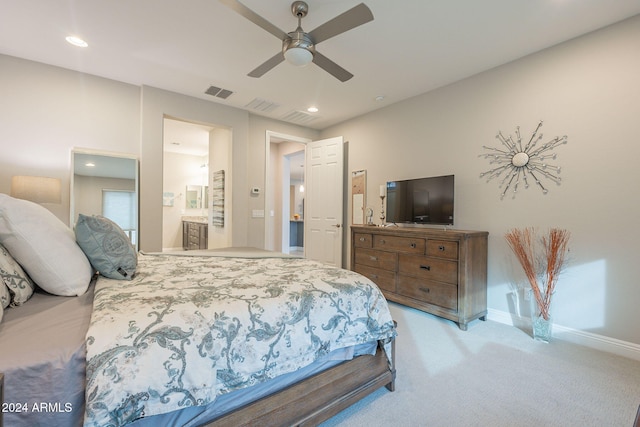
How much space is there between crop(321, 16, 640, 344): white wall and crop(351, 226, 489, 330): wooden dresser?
34cm

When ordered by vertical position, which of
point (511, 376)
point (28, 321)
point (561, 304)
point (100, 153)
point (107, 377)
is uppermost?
point (100, 153)

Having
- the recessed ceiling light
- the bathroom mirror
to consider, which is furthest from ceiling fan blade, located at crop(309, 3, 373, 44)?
the bathroom mirror

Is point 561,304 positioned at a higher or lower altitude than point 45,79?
lower

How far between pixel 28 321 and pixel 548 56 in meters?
4.12

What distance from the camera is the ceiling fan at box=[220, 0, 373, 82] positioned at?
1.72 meters

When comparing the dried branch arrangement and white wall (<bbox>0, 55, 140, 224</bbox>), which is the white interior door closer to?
the dried branch arrangement

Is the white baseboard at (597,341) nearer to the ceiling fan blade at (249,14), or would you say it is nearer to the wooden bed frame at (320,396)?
the wooden bed frame at (320,396)

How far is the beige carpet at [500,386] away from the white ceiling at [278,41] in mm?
2709

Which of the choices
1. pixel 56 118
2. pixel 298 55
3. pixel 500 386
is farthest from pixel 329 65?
pixel 56 118

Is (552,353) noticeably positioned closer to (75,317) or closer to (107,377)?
(107,377)

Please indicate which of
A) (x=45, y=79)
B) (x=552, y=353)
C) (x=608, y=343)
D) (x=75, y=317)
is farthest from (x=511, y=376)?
(x=45, y=79)

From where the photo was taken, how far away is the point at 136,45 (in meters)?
2.64

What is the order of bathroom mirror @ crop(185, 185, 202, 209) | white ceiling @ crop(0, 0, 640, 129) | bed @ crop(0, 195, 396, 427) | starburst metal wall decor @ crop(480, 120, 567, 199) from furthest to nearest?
bathroom mirror @ crop(185, 185, 202, 209), starburst metal wall decor @ crop(480, 120, 567, 199), white ceiling @ crop(0, 0, 640, 129), bed @ crop(0, 195, 396, 427)

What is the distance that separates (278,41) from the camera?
2557 mm
